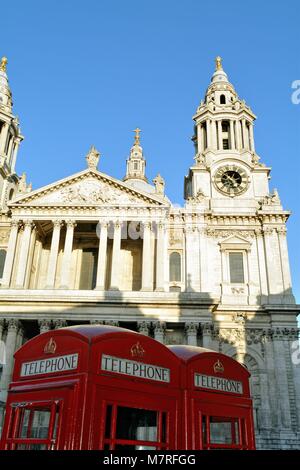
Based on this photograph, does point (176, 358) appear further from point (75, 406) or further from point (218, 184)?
point (218, 184)

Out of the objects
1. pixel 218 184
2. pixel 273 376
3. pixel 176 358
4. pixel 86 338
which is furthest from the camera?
pixel 218 184

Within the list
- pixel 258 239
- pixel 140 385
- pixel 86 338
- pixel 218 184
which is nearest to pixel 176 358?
pixel 140 385

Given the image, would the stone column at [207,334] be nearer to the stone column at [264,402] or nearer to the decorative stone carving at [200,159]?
the stone column at [264,402]

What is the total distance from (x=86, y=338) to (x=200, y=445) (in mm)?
2668

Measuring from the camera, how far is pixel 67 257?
Answer: 31922mm

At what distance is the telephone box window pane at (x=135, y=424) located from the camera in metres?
8.06

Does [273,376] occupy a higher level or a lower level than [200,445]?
higher

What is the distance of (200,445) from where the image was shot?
7.58m

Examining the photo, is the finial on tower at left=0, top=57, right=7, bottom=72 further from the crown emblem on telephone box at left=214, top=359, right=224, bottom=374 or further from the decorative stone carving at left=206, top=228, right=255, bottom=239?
the crown emblem on telephone box at left=214, top=359, right=224, bottom=374

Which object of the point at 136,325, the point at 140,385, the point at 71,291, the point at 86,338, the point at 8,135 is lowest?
the point at 140,385

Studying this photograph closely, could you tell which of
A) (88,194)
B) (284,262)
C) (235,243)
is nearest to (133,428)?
(284,262)

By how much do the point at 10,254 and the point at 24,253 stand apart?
1.12 metres

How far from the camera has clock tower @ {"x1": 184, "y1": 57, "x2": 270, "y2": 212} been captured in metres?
36.8

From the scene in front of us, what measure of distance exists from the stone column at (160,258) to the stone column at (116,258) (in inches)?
108
